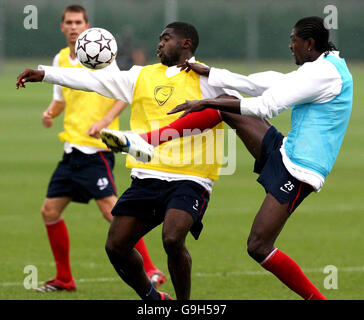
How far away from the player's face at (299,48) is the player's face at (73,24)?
10.0 feet

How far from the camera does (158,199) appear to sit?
7.59 meters

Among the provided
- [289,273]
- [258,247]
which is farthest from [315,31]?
[289,273]

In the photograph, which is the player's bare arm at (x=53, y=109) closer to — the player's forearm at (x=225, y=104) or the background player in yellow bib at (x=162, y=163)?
the background player in yellow bib at (x=162, y=163)

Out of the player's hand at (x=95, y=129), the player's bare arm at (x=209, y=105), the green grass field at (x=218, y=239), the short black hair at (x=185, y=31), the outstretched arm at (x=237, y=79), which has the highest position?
the short black hair at (x=185, y=31)

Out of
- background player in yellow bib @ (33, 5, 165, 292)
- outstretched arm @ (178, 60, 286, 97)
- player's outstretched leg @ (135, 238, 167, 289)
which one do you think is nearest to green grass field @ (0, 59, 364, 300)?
player's outstretched leg @ (135, 238, 167, 289)

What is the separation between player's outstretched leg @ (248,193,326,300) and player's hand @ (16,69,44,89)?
6.60 feet

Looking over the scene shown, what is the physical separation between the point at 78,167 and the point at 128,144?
265cm

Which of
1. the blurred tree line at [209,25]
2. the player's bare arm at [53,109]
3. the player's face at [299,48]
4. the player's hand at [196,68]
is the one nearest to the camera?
the player's face at [299,48]

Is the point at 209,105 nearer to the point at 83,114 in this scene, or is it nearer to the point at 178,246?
the point at 178,246

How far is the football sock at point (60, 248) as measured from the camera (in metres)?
9.29

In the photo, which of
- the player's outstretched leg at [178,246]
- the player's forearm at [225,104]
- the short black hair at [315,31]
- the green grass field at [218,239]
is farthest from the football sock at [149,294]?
the short black hair at [315,31]
